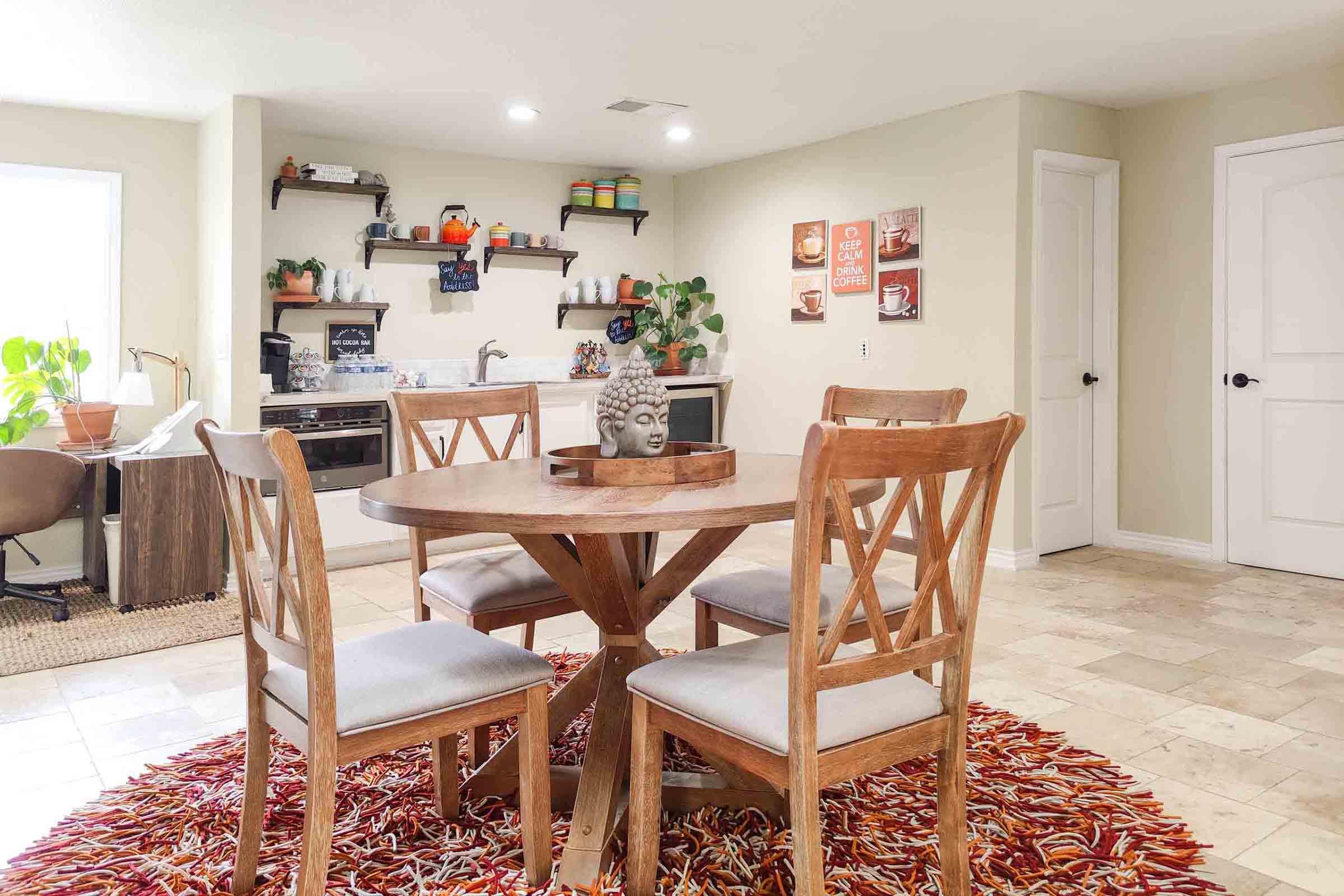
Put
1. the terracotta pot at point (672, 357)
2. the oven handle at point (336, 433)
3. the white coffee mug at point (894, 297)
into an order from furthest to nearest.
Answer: the terracotta pot at point (672, 357), the white coffee mug at point (894, 297), the oven handle at point (336, 433)

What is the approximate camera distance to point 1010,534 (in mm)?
4953

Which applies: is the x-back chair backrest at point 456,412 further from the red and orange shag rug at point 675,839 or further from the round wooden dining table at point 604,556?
the red and orange shag rug at point 675,839

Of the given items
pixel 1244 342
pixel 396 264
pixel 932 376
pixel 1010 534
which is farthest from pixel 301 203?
pixel 1244 342

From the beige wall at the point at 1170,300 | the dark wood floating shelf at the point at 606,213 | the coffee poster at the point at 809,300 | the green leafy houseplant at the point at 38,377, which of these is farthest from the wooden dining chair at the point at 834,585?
the dark wood floating shelf at the point at 606,213

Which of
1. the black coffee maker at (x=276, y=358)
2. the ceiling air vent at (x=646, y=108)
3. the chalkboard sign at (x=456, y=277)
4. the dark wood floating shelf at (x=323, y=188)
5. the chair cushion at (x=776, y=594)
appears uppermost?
the ceiling air vent at (x=646, y=108)

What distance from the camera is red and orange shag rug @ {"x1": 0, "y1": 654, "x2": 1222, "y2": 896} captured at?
1.97m

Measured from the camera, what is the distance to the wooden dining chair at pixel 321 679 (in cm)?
166

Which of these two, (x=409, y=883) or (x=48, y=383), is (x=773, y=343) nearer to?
(x=48, y=383)

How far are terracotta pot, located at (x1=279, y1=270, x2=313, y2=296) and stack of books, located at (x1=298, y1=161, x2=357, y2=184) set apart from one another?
522 mm

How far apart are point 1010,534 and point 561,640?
2.43 m

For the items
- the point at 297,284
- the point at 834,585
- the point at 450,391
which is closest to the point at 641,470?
the point at 834,585

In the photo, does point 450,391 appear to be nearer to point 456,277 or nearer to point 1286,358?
point 456,277

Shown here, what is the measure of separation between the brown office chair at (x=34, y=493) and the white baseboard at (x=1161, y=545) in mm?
5083

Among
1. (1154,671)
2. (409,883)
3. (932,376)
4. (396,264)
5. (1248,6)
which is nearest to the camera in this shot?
(409,883)
